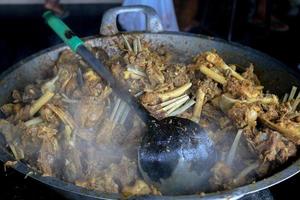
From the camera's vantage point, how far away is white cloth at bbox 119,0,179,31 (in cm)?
453

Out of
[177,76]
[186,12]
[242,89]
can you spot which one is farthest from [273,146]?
[186,12]

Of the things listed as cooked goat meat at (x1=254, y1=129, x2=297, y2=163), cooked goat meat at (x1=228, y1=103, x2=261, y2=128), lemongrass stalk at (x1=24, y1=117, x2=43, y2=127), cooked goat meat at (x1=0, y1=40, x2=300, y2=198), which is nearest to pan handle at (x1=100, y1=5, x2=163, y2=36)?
cooked goat meat at (x1=0, y1=40, x2=300, y2=198)

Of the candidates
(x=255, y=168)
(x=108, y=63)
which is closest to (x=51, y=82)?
(x=108, y=63)

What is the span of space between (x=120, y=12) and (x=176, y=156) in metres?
1.32

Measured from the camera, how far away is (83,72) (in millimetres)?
2879

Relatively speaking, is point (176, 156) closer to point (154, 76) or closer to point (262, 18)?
point (154, 76)

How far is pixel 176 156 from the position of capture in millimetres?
2207

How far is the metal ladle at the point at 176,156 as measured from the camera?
2.21 metres

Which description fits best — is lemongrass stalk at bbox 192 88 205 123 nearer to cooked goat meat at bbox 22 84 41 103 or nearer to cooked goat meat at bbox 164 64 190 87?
cooked goat meat at bbox 164 64 190 87

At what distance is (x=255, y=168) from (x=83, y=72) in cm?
129

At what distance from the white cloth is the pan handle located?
130 centimetres

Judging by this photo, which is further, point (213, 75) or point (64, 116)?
point (213, 75)

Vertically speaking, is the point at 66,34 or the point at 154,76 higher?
the point at 66,34

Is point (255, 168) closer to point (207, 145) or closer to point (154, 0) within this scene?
point (207, 145)
